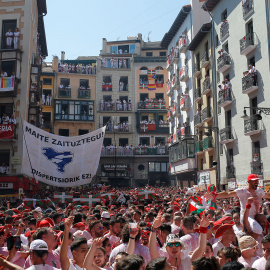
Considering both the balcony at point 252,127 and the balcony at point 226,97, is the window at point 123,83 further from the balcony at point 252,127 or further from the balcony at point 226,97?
the balcony at point 252,127

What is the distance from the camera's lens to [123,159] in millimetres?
51625

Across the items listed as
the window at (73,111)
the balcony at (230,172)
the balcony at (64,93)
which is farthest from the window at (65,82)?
the balcony at (230,172)

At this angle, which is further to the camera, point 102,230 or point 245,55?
point 245,55

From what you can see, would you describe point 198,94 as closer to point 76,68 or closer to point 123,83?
point 123,83

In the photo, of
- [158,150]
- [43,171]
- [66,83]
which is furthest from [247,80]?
[66,83]

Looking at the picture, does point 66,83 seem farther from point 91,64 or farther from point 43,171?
point 43,171

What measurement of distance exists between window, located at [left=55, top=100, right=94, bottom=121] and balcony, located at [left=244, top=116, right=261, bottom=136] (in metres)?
29.0

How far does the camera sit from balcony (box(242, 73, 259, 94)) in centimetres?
2445

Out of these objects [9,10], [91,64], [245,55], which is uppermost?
[91,64]

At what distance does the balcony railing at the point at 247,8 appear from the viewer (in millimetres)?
25069

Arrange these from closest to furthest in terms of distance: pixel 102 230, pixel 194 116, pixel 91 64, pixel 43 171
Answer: pixel 102 230 < pixel 43 171 < pixel 194 116 < pixel 91 64

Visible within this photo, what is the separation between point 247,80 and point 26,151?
567 inches

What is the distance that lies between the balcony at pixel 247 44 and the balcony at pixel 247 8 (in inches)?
52.9

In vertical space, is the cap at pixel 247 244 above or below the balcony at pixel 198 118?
below
